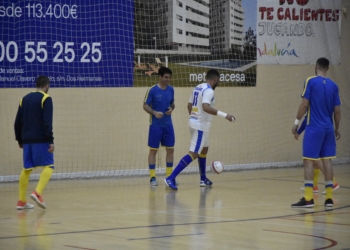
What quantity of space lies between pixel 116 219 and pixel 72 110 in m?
6.09

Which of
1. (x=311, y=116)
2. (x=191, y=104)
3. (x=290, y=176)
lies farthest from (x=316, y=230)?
(x=290, y=176)

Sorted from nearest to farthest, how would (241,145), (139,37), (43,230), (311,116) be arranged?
(43,230) → (311,116) → (139,37) → (241,145)

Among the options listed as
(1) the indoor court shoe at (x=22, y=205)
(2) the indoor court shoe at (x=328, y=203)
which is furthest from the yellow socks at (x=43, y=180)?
(2) the indoor court shoe at (x=328, y=203)

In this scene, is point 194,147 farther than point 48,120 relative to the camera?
Yes

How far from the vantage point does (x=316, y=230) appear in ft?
27.7

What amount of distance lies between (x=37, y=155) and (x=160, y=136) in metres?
3.73

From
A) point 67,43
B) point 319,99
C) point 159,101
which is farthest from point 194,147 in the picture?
point 67,43

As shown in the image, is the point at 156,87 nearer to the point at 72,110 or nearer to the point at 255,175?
the point at 72,110

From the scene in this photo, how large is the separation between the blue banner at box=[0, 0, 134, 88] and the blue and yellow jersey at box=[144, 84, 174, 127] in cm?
226

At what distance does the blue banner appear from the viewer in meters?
14.4

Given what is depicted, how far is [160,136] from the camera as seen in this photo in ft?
44.4

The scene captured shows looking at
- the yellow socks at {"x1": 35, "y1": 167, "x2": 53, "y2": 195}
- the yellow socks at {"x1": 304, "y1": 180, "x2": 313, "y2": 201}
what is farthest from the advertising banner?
the yellow socks at {"x1": 35, "y1": 167, "x2": 53, "y2": 195}

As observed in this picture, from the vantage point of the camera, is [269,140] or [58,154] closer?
[58,154]

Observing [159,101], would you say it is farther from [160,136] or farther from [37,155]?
[37,155]
